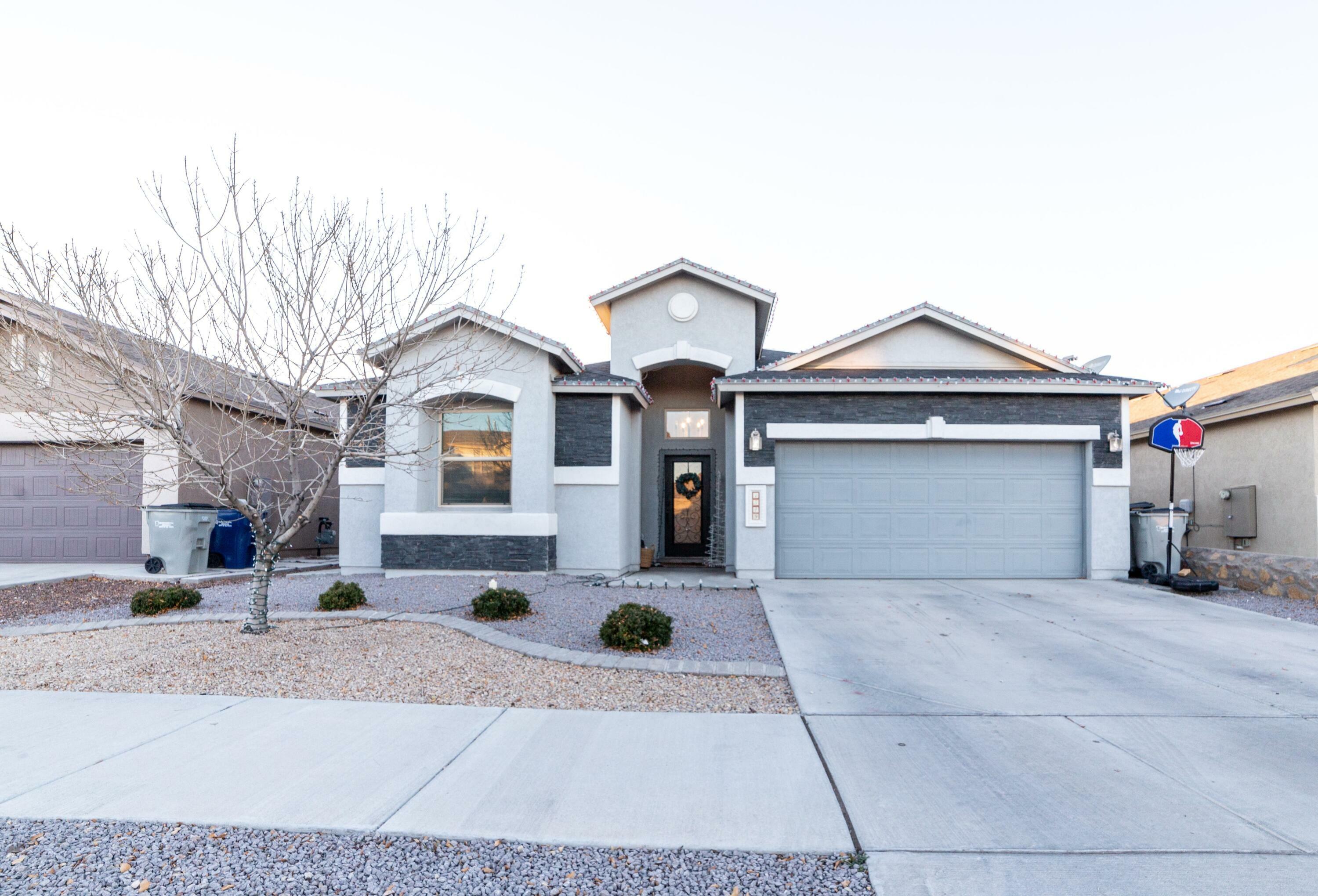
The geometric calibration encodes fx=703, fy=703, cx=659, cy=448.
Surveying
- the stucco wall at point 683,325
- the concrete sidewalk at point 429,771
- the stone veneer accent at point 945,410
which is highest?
the stucco wall at point 683,325

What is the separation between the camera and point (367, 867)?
2.74 m

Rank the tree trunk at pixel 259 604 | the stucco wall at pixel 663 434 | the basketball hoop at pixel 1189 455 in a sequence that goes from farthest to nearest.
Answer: the stucco wall at pixel 663 434
the basketball hoop at pixel 1189 455
the tree trunk at pixel 259 604

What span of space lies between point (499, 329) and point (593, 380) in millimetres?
1834

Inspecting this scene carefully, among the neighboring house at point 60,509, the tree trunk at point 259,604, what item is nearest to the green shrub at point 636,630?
the tree trunk at point 259,604

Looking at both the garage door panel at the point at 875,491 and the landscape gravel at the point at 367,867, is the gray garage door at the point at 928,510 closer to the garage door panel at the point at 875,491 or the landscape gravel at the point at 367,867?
the garage door panel at the point at 875,491

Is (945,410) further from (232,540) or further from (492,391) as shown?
(232,540)

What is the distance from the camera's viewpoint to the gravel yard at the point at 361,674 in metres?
5.01

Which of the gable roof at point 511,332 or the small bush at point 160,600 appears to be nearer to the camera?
the small bush at point 160,600

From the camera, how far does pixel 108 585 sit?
10.8 meters

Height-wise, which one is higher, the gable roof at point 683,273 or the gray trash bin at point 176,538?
the gable roof at point 683,273

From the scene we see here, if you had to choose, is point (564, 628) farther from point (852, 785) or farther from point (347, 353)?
point (852, 785)

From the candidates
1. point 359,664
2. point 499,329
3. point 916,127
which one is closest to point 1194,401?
point 916,127

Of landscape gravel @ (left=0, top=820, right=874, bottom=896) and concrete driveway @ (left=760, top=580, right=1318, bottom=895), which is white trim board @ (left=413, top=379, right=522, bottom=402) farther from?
landscape gravel @ (left=0, top=820, right=874, bottom=896)

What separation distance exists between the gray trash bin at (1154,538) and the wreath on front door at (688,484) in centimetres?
772
